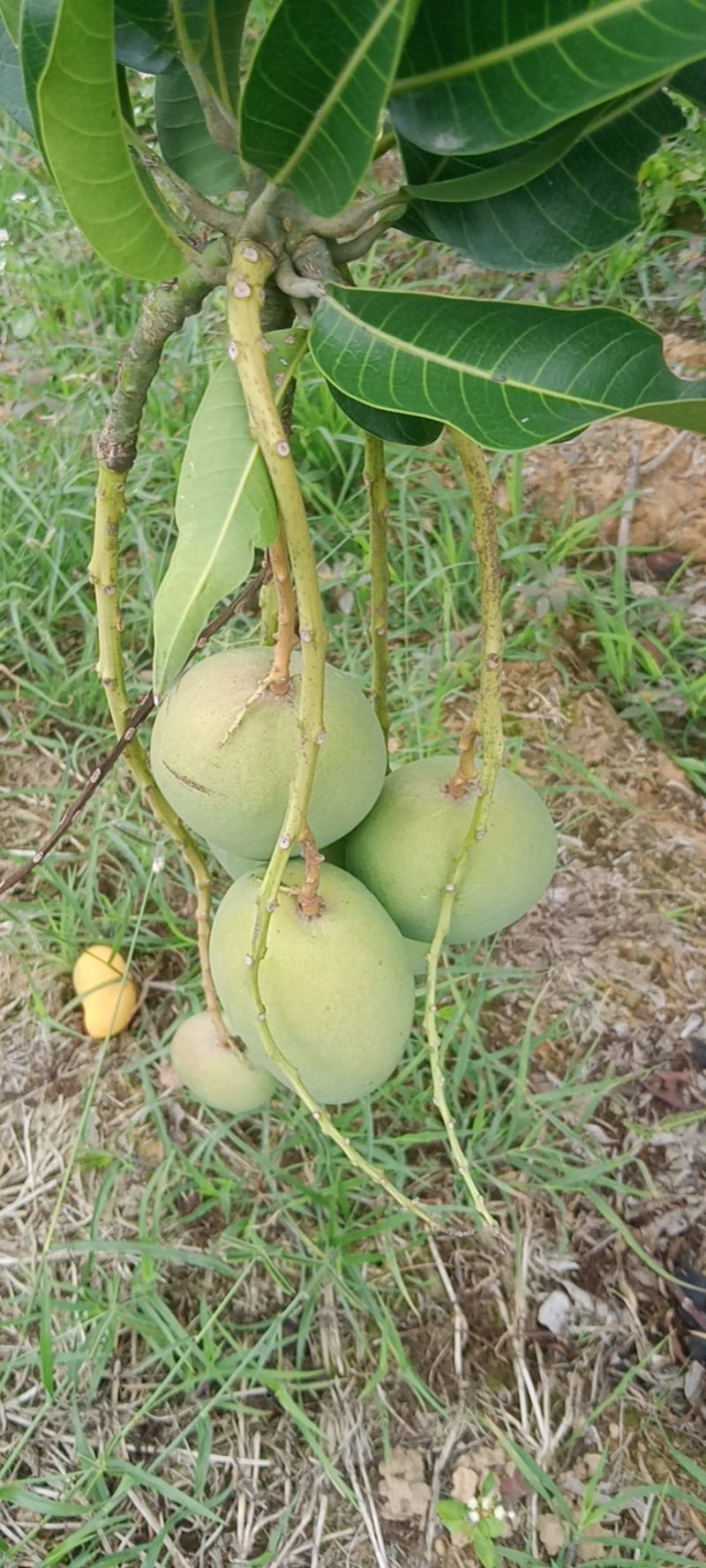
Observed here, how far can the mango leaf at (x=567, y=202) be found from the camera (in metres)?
0.63

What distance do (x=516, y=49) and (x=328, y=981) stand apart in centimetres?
55

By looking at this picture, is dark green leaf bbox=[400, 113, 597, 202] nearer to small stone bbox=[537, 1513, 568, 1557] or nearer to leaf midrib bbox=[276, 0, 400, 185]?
leaf midrib bbox=[276, 0, 400, 185]

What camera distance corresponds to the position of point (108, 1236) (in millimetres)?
1618

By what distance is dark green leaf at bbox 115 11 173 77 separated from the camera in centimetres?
59

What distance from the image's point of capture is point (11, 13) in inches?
22.3

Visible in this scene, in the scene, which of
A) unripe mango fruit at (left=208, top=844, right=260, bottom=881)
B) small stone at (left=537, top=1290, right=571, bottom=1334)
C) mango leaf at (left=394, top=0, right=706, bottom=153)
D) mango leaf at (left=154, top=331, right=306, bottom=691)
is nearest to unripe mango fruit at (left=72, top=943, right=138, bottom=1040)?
small stone at (left=537, top=1290, right=571, bottom=1334)

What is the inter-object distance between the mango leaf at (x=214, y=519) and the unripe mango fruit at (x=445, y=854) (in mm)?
317

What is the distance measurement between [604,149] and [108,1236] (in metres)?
1.53

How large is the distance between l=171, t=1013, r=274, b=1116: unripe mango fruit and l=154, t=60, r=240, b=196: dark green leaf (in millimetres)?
735

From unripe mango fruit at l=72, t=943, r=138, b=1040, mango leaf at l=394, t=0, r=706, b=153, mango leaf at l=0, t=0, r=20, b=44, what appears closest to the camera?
mango leaf at l=394, t=0, r=706, b=153

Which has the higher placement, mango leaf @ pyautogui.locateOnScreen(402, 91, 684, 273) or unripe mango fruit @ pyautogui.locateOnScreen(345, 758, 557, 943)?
mango leaf @ pyautogui.locateOnScreen(402, 91, 684, 273)

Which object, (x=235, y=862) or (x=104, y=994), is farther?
(x=104, y=994)

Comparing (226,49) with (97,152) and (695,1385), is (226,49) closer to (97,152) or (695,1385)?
(97,152)

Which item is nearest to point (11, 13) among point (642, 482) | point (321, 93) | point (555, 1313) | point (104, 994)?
point (321, 93)
